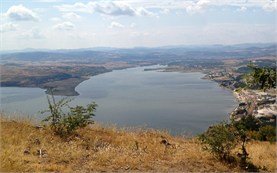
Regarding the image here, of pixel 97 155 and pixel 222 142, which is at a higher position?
pixel 222 142

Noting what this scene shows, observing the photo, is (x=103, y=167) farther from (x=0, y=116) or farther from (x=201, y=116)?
(x=201, y=116)

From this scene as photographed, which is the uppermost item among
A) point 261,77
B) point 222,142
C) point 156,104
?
point 261,77

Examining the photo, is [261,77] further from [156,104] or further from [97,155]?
[156,104]

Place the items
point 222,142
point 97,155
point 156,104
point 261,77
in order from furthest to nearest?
point 156,104 < point 261,77 < point 222,142 < point 97,155

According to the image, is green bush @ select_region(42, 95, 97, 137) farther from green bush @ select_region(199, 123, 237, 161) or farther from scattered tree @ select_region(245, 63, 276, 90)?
scattered tree @ select_region(245, 63, 276, 90)

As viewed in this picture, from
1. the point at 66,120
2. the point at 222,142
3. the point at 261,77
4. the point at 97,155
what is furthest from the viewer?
the point at 66,120

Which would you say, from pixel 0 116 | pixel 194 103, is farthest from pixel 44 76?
pixel 0 116

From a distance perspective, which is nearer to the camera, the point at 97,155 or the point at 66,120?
the point at 97,155

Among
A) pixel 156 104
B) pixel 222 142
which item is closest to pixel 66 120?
pixel 222 142

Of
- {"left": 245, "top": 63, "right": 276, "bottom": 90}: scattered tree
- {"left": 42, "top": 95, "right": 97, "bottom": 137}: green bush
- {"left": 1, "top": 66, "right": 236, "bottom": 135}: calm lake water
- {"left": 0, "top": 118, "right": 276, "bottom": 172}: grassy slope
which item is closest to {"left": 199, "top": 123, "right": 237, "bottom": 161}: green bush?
{"left": 0, "top": 118, "right": 276, "bottom": 172}: grassy slope
